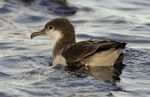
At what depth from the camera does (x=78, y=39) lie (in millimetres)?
14836

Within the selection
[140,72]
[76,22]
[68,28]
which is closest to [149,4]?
[76,22]

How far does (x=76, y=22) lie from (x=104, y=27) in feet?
3.17

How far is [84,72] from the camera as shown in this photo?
11766 millimetres

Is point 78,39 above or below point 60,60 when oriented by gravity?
above

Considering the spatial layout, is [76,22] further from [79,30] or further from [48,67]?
[48,67]

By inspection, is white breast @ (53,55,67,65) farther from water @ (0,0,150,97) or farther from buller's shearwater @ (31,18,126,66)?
water @ (0,0,150,97)

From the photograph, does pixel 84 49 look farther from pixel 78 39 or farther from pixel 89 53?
pixel 78 39

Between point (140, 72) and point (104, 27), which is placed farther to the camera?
point (104, 27)

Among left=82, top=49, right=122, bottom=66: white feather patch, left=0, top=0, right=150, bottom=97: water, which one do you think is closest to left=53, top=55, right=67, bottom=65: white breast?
left=0, top=0, right=150, bottom=97: water

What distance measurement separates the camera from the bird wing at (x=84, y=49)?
11531 mm

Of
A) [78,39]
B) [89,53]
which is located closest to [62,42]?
[89,53]

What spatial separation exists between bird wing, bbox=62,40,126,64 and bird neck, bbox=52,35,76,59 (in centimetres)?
60

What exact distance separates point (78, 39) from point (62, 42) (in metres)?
1.81

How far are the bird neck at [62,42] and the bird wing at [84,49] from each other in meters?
0.60
